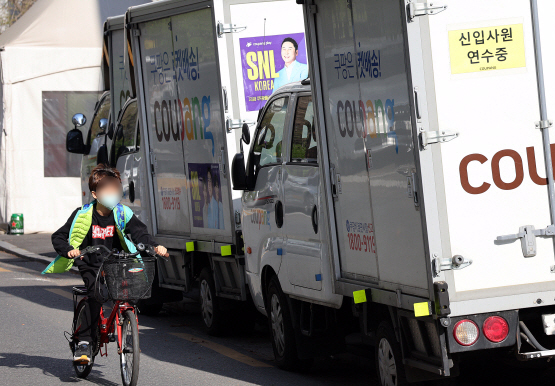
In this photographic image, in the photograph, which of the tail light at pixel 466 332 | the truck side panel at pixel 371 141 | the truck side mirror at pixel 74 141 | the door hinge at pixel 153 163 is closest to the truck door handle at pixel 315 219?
the truck side panel at pixel 371 141

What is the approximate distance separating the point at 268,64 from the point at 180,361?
2983 mm

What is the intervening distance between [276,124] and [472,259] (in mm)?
3070

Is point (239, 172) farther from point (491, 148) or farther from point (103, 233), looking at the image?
point (491, 148)

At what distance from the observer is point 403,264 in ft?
18.6

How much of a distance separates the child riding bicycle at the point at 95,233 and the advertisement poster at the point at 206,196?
2207 millimetres

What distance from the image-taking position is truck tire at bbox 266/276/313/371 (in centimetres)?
753

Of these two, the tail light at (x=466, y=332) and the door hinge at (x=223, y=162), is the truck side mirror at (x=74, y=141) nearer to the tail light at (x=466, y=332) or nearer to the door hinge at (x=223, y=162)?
the door hinge at (x=223, y=162)

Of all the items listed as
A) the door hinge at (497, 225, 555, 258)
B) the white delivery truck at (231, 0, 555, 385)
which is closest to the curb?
the white delivery truck at (231, 0, 555, 385)

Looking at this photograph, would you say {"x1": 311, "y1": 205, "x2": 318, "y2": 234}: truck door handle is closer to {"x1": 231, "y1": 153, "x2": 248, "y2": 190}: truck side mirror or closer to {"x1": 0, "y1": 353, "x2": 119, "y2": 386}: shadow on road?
{"x1": 231, "y1": 153, "x2": 248, "y2": 190}: truck side mirror

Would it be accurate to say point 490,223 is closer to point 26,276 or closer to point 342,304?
point 342,304

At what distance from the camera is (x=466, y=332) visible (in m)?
5.26

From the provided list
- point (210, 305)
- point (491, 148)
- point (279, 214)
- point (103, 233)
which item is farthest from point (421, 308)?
point (210, 305)

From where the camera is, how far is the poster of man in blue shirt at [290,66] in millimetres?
9203

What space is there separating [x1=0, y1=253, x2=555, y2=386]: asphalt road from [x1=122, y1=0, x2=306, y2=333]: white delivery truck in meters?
0.48
